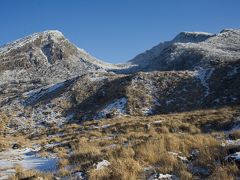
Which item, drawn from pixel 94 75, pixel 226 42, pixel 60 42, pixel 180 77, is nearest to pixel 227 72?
pixel 180 77

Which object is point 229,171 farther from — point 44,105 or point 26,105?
point 26,105

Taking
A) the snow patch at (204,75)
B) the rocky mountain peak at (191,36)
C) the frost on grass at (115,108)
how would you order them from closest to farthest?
1. the frost on grass at (115,108)
2. the snow patch at (204,75)
3. the rocky mountain peak at (191,36)

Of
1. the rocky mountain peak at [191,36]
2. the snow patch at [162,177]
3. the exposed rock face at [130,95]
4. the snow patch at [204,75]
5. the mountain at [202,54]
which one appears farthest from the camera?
the rocky mountain peak at [191,36]

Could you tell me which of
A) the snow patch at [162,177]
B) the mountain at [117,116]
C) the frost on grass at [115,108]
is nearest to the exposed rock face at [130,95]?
the frost on grass at [115,108]

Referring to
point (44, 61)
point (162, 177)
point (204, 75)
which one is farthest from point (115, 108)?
point (44, 61)

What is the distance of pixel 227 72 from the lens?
4619 cm

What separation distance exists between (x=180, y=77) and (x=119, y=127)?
2465cm

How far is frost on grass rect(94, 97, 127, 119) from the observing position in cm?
3986

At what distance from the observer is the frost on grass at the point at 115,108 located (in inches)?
1569

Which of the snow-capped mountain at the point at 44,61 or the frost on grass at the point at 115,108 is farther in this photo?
the snow-capped mountain at the point at 44,61

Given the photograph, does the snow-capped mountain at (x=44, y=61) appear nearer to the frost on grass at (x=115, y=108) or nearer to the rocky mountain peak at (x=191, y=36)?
the frost on grass at (x=115, y=108)

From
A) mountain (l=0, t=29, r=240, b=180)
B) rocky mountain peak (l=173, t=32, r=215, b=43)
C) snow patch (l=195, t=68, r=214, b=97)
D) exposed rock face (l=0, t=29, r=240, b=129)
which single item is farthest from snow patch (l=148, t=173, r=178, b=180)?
rocky mountain peak (l=173, t=32, r=215, b=43)

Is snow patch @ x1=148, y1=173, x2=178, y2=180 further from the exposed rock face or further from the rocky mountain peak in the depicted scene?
the rocky mountain peak

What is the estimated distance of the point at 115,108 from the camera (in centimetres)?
4116
